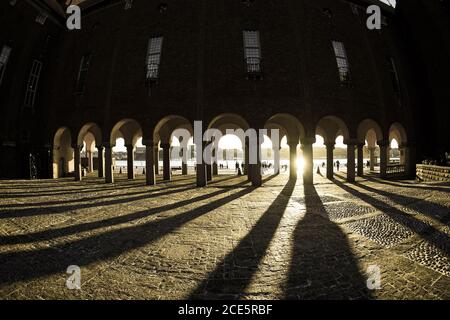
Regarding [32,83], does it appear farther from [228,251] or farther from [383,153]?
[383,153]

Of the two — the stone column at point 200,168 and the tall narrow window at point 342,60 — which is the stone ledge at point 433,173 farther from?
the stone column at point 200,168

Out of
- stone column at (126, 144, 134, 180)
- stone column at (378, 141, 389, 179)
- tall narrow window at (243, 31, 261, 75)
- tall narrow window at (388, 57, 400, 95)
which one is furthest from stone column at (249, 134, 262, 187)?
tall narrow window at (388, 57, 400, 95)

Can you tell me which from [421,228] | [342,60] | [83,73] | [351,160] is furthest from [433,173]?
[83,73]

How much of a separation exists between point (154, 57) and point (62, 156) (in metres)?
14.0

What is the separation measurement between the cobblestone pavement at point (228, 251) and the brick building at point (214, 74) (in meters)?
8.16

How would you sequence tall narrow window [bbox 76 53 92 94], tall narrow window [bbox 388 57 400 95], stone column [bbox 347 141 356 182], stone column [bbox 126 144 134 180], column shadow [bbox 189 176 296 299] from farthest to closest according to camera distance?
stone column [bbox 126 144 134 180] → tall narrow window [bbox 388 57 400 95] → tall narrow window [bbox 76 53 92 94] → stone column [bbox 347 141 356 182] → column shadow [bbox 189 176 296 299]

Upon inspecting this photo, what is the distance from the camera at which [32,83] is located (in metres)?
19.8

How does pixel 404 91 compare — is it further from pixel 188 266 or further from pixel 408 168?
pixel 188 266

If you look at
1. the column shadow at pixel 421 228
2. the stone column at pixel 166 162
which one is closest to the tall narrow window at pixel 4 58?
the stone column at pixel 166 162

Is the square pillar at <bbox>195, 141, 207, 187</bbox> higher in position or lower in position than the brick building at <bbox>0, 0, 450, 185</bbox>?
lower

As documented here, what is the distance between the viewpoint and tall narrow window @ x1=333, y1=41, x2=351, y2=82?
16086mm

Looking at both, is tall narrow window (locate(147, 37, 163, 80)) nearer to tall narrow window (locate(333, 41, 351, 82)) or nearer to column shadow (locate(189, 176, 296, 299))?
tall narrow window (locate(333, 41, 351, 82))

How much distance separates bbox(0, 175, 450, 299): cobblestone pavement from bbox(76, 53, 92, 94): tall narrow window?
42.6ft

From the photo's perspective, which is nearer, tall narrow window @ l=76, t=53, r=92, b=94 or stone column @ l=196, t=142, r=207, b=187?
stone column @ l=196, t=142, r=207, b=187
